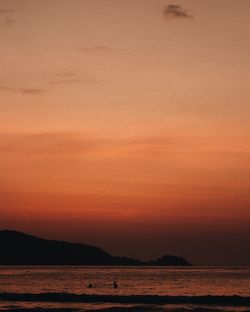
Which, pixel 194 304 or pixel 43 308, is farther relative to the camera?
pixel 194 304

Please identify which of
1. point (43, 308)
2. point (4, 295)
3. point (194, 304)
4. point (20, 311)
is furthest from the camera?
point (4, 295)

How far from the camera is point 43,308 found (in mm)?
67562

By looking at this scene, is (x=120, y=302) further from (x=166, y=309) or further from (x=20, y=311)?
(x=20, y=311)

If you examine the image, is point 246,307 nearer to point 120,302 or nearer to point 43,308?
point 120,302

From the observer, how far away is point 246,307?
231 feet

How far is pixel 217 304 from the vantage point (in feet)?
245

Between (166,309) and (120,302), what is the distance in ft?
39.5

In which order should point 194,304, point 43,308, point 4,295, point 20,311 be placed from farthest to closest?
point 4,295
point 194,304
point 43,308
point 20,311

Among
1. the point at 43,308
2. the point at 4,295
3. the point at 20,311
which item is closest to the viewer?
the point at 20,311

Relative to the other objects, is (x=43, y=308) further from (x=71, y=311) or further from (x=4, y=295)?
(x=4, y=295)

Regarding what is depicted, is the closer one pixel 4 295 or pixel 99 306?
pixel 99 306

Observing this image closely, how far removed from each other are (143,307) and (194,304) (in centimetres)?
735

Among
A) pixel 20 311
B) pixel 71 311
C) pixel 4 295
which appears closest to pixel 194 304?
Answer: pixel 71 311

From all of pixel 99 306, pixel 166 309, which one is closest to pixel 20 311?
pixel 99 306
